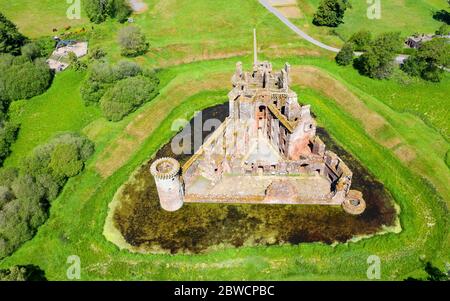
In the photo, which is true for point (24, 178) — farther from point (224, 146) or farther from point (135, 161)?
point (224, 146)

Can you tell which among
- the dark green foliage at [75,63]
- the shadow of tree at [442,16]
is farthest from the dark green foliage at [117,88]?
the shadow of tree at [442,16]

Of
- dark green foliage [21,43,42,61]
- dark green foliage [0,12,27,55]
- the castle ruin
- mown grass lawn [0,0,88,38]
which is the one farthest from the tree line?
mown grass lawn [0,0,88,38]

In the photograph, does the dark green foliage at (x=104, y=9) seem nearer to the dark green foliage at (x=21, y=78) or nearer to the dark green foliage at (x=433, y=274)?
the dark green foliage at (x=21, y=78)

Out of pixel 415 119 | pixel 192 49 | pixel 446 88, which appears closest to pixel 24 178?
pixel 192 49

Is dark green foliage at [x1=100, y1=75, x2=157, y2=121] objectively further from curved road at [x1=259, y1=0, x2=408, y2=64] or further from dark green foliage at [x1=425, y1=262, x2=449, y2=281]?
dark green foliage at [x1=425, y1=262, x2=449, y2=281]

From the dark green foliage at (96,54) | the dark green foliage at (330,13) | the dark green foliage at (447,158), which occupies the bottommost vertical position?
the dark green foliage at (447,158)

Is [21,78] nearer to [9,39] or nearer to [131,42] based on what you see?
[9,39]
